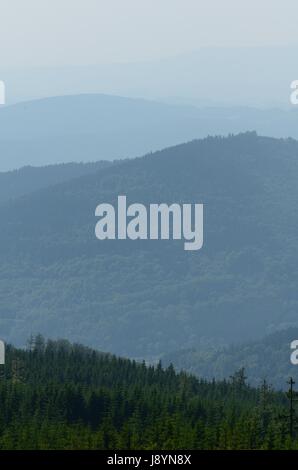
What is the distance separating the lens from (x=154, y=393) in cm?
18388

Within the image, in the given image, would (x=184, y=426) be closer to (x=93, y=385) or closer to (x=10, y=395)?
(x=10, y=395)

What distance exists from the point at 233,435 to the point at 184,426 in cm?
1368

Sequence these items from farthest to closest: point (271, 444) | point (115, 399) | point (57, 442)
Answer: point (115, 399), point (57, 442), point (271, 444)

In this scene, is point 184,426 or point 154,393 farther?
point 154,393

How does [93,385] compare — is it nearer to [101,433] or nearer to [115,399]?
[115,399]

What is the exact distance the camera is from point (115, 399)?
174125mm

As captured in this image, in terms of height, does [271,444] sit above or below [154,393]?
below
